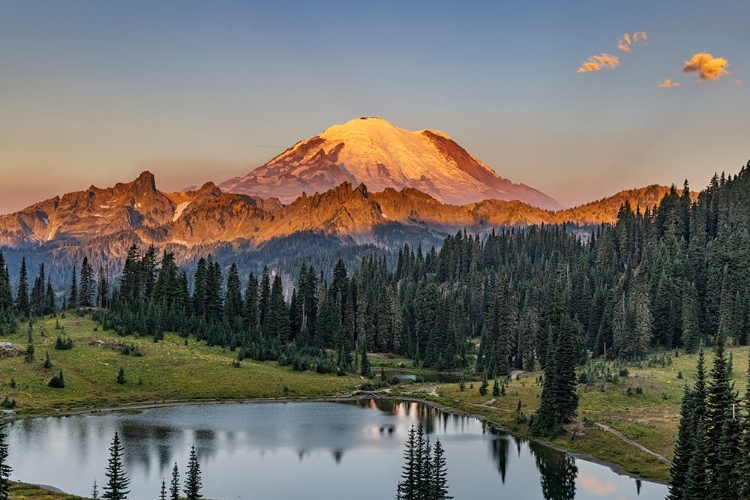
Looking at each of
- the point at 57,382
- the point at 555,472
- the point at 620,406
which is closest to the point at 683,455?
the point at 555,472

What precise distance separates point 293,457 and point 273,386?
158 ft

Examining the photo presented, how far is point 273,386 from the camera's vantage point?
136000 millimetres

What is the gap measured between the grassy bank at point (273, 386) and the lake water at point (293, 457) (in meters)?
5.04

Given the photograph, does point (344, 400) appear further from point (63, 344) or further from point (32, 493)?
point (32, 493)

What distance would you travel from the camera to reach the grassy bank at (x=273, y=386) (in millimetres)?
92938

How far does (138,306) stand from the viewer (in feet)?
567

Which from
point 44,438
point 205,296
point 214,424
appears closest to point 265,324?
point 205,296

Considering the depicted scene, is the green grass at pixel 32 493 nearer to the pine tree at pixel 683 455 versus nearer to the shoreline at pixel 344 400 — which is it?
the shoreline at pixel 344 400

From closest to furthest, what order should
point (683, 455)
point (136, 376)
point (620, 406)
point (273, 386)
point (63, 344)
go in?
point (683, 455) → point (620, 406) → point (136, 376) → point (63, 344) → point (273, 386)

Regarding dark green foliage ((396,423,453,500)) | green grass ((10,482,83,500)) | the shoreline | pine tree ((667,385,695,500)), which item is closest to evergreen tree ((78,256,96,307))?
the shoreline

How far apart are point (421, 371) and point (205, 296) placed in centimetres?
5725

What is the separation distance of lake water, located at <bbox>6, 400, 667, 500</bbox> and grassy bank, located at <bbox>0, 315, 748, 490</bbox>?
504 cm

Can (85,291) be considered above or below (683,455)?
above

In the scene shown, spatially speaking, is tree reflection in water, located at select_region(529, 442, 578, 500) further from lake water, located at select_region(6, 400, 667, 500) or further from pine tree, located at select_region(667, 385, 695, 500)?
pine tree, located at select_region(667, 385, 695, 500)
